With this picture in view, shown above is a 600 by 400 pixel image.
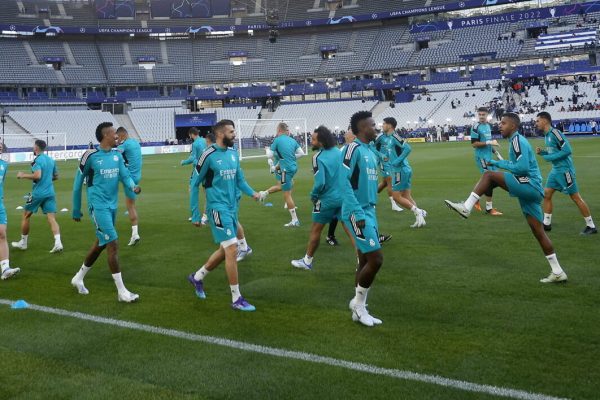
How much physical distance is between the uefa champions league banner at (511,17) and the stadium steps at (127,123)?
4131 centimetres

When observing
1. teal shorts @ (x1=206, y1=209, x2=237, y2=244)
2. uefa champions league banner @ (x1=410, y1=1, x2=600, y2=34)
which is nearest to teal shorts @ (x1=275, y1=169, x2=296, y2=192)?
teal shorts @ (x1=206, y1=209, x2=237, y2=244)

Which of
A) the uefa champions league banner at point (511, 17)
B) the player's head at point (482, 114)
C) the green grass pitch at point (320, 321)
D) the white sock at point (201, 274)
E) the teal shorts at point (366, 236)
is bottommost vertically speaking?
the green grass pitch at point (320, 321)

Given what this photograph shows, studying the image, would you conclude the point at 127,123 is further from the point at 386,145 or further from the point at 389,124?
the point at 389,124

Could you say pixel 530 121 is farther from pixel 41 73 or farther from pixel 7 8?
pixel 7 8

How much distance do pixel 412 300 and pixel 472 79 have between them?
66.6 meters

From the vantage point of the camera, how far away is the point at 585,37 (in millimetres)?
62625

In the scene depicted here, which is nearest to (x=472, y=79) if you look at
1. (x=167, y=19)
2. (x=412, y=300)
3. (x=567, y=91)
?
(x=567, y=91)

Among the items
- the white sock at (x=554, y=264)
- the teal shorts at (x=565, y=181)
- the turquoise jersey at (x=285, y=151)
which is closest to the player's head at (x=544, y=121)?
the teal shorts at (x=565, y=181)

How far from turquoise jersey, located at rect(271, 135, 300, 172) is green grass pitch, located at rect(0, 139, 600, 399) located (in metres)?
1.80

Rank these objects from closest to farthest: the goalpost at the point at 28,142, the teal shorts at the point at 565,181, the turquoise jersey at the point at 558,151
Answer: the turquoise jersey at the point at 558,151
the teal shorts at the point at 565,181
the goalpost at the point at 28,142

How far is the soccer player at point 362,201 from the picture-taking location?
568 cm

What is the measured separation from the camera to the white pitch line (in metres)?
4.21

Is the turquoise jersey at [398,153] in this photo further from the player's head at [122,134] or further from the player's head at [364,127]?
the player's head at [122,134]

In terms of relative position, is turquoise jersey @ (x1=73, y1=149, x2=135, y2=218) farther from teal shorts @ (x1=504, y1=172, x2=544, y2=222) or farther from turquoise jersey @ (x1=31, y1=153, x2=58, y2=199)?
teal shorts @ (x1=504, y1=172, x2=544, y2=222)
